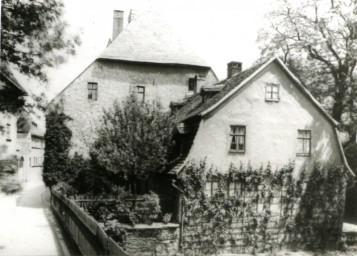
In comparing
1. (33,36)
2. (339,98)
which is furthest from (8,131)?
(339,98)

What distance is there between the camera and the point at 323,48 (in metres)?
15.1

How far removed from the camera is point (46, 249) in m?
7.64

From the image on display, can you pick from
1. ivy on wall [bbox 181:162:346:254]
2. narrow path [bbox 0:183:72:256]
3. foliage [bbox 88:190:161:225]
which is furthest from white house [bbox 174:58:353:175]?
narrow path [bbox 0:183:72:256]

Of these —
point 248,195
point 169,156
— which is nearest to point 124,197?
point 169,156

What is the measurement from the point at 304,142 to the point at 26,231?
8.74 meters

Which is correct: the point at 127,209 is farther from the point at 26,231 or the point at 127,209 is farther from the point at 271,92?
the point at 271,92

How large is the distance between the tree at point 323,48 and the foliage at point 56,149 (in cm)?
828

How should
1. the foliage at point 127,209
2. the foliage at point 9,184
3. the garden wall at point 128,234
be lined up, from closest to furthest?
the foliage at point 9,184
the garden wall at point 128,234
the foliage at point 127,209

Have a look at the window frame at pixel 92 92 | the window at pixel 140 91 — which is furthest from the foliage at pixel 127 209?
the window at pixel 140 91

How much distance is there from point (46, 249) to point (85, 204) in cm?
502

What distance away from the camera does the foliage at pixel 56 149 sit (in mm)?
15234

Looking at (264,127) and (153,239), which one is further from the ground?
(264,127)

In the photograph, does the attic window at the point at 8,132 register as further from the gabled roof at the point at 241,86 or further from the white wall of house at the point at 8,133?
the gabled roof at the point at 241,86

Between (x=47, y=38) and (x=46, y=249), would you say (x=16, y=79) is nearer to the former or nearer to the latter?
(x=47, y=38)
